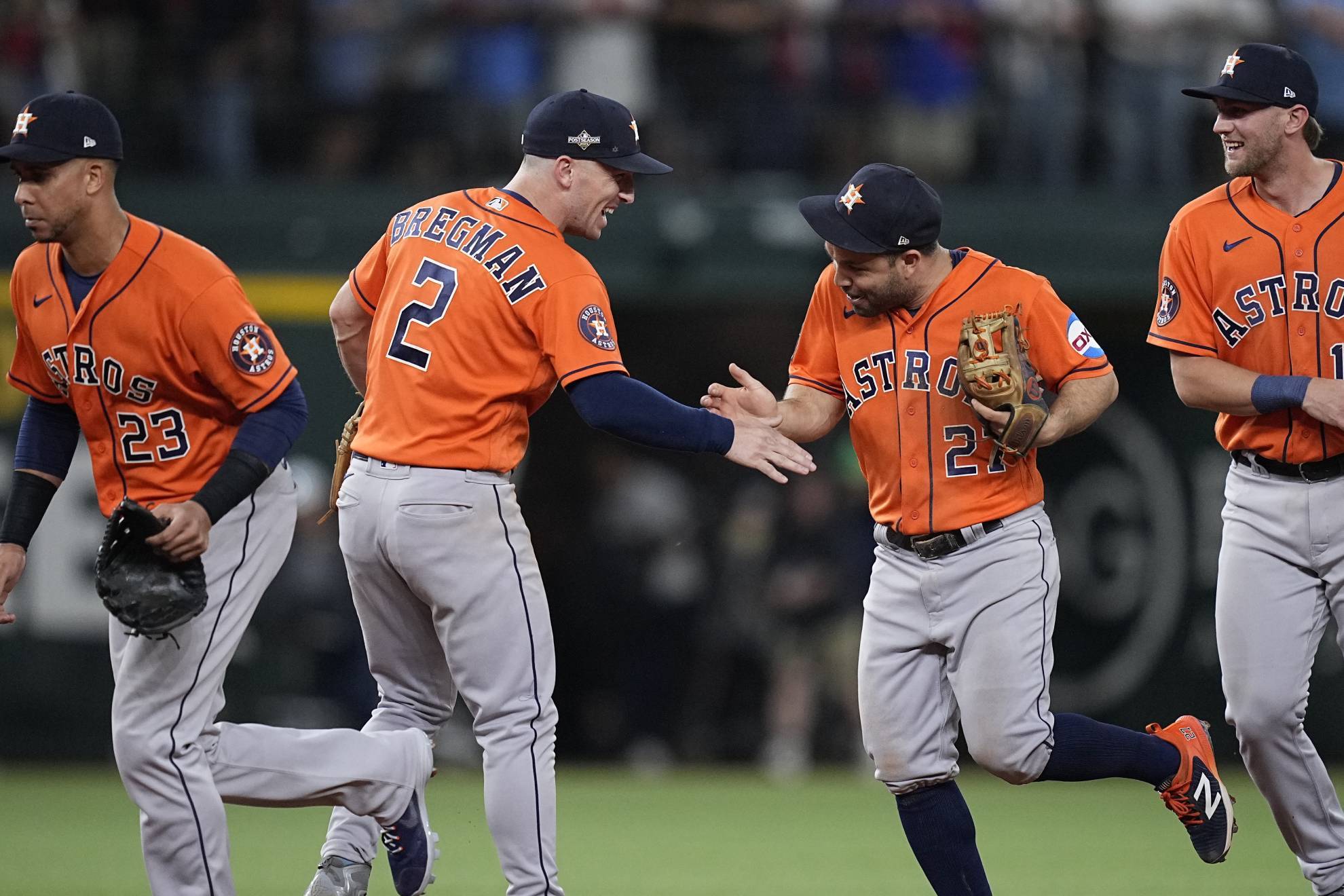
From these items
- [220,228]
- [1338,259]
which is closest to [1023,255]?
[220,228]

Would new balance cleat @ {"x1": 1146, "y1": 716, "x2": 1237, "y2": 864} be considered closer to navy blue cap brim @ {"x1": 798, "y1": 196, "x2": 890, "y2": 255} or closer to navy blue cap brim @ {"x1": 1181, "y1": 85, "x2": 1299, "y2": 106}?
navy blue cap brim @ {"x1": 798, "y1": 196, "x2": 890, "y2": 255}

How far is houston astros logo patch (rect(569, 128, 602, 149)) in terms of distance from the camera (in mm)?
5254

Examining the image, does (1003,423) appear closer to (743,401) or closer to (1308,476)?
(743,401)

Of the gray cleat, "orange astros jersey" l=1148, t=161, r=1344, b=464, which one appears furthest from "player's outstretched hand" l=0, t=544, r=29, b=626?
"orange astros jersey" l=1148, t=161, r=1344, b=464

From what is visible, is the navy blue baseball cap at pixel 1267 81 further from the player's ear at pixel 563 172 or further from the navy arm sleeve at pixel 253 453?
the navy arm sleeve at pixel 253 453

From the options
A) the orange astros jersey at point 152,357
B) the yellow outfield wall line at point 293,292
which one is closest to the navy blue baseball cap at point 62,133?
the orange astros jersey at point 152,357

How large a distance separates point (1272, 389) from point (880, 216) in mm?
1268

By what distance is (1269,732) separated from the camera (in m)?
5.31

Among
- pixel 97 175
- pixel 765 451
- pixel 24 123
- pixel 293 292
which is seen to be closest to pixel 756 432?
pixel 765 451

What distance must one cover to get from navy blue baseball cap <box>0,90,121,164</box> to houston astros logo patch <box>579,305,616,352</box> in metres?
1.43

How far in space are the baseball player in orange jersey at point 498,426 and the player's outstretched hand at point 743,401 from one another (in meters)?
0.19

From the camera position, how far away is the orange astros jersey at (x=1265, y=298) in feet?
17.5

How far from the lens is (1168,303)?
5527mm

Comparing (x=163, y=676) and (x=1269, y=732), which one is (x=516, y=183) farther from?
(x=1269, y=732)
